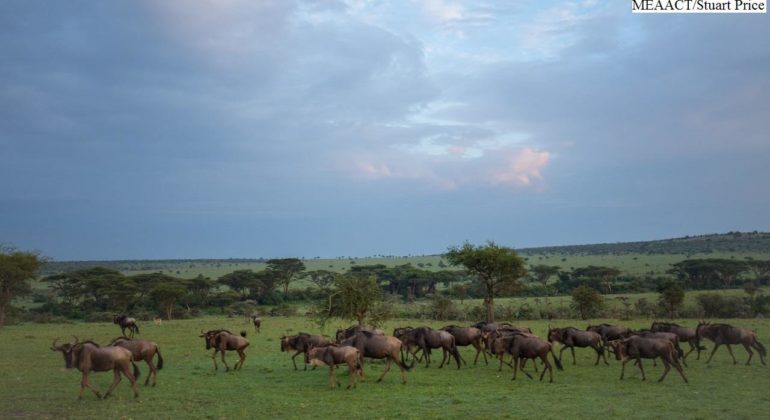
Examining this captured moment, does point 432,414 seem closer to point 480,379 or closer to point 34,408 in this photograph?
point 480,379

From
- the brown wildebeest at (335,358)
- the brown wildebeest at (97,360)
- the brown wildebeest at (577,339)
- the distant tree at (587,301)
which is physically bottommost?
the distant tree at (587,301)

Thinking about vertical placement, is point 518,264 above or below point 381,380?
above

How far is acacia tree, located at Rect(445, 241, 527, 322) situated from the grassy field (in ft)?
62.7

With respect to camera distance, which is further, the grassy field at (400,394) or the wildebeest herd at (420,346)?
the wildebeest herd at (420,346)

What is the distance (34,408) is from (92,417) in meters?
2.60

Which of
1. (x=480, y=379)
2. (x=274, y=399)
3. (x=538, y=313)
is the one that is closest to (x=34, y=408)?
(x=274, y=399)

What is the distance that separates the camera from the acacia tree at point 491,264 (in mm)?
42406

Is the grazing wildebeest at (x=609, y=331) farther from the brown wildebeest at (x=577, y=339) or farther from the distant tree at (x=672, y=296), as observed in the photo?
the distant tree at (x=672, y=296)

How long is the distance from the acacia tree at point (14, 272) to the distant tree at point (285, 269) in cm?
3526

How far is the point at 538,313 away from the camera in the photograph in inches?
1946

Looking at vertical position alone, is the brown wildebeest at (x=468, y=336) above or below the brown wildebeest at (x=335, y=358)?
below

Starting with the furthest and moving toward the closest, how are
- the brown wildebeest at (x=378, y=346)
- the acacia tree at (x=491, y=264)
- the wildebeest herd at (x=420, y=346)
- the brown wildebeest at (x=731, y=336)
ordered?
the acacia tree at (x=491, y=264)
the brown wildebeest at (x=731, y=336)
the brown wildebeest at (x=378, y=346)
the wildebeest herd at (x=420, y=346)

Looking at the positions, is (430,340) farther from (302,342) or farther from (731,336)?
(731,336)

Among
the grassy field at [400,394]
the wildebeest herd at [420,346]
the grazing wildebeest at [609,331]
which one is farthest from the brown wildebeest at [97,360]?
the grazing wildebeest at [609,331]
